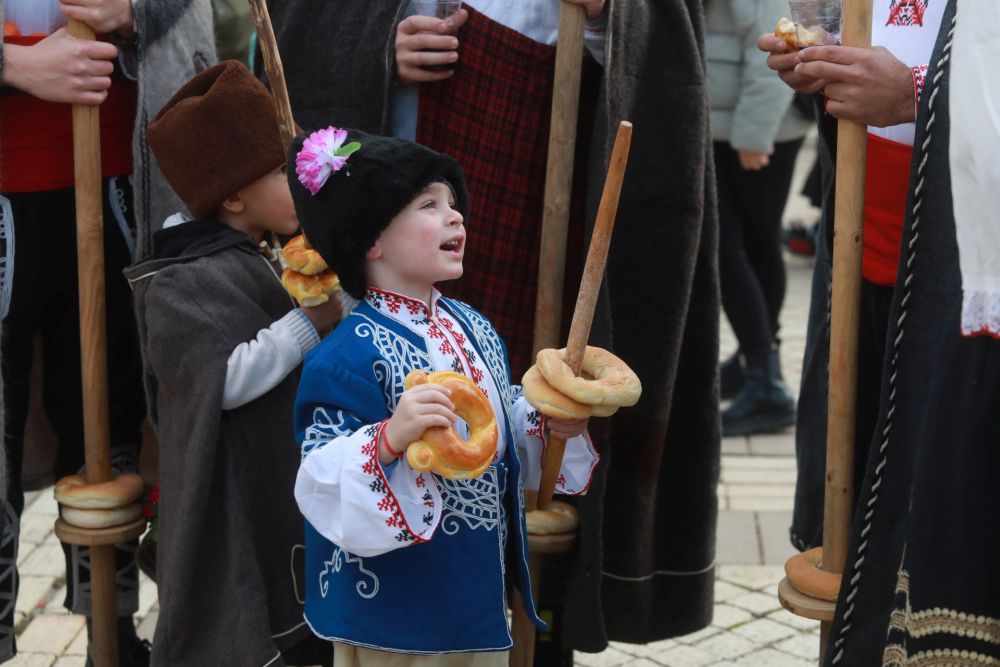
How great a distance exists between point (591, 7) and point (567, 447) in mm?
851

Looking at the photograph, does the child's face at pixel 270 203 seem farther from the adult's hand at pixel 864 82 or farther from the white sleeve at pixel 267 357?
the adult's hand at pixel 864 82

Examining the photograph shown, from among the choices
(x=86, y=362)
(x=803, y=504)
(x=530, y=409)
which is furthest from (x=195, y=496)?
(x=803, y=504)

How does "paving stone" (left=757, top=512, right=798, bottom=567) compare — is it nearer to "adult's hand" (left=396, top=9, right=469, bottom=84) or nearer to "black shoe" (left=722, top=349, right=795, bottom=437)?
"black shoe" (left=722, top=349, right=795, bottom=437)

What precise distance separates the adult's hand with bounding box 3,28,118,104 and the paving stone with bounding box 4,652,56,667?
1475 mm

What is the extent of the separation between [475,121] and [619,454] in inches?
30.6

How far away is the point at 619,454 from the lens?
3018 mm

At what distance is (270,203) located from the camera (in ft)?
8.93

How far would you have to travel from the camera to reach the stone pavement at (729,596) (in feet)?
11.6

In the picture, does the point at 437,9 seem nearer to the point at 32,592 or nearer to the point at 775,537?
the point at 32,592

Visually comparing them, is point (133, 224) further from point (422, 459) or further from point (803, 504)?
point (803, 504)

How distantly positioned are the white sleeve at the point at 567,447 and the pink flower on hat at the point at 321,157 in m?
0.53

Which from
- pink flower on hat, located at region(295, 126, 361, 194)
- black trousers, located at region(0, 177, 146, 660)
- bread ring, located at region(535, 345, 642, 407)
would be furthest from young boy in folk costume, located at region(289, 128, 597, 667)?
black trousers, located at region(0, 177, 146, 660)

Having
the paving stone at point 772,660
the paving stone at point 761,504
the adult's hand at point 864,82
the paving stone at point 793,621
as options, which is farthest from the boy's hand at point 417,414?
the paving stone at point 761,504

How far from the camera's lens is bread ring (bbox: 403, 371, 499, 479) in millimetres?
2012
